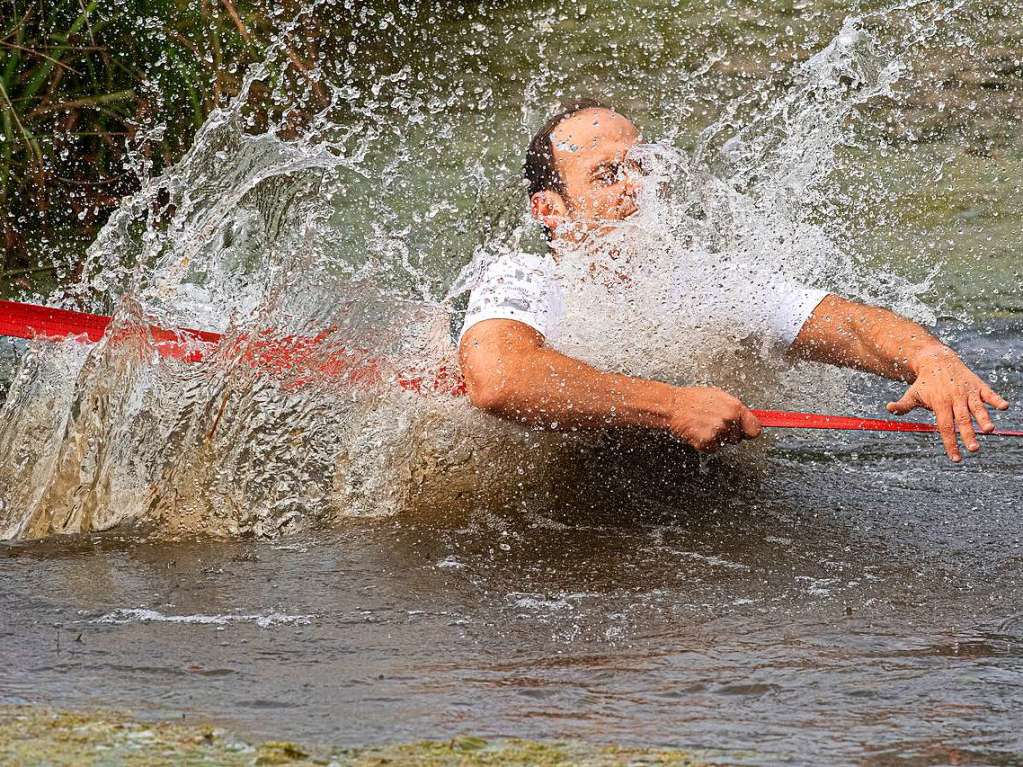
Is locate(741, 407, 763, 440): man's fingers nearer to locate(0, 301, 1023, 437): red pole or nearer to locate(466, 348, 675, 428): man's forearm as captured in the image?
locate(466, 348, 675, 428): man's forearm

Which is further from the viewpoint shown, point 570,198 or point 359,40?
point 359,40

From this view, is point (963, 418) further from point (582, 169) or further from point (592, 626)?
point (582, 169)

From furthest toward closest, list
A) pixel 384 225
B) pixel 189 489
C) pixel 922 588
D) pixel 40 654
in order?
pixel 384 225
pixel 189 489
pixel 922 588
pixel 40 654

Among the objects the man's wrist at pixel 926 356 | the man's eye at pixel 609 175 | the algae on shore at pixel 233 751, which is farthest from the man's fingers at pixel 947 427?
the algae on shore at pixel 233 751

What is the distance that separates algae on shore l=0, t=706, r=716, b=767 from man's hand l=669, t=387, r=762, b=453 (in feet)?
4.82

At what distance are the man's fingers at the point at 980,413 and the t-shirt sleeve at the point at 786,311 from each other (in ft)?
2.44

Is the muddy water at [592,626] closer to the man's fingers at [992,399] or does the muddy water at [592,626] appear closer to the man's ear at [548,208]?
the man's fingers at [992,399]

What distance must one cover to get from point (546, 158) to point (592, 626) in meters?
1.89

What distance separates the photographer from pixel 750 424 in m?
3.56

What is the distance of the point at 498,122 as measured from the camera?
32.5 feet

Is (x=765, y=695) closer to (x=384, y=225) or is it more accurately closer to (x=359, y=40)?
(x=384, y=225)

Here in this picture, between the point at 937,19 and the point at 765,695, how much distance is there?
31.3 feet

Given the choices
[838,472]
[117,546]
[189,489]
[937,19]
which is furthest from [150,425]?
[937,19]

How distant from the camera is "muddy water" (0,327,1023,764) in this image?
2303mm
